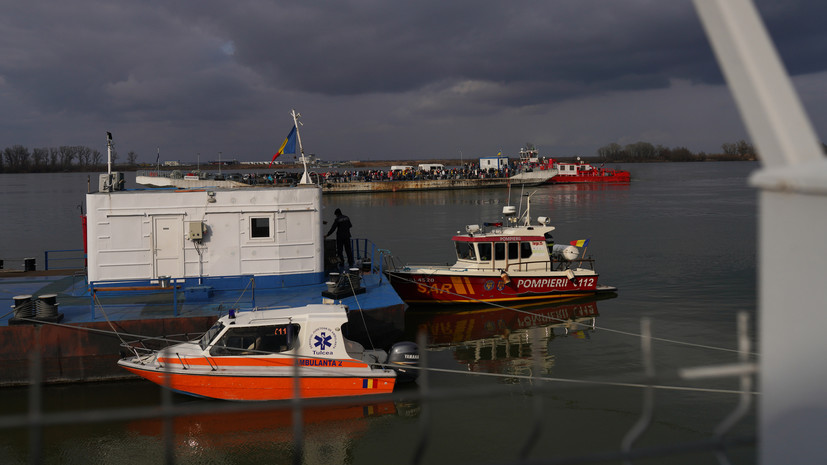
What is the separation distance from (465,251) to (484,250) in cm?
75

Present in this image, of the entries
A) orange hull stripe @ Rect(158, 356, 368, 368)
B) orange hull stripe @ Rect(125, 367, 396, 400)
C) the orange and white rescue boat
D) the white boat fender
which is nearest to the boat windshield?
the orange and white rescue boat

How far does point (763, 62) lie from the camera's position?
7.75ft

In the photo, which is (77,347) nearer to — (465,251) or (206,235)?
(206,235)

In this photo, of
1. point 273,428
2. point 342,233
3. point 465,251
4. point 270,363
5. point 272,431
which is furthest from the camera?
point 465,251

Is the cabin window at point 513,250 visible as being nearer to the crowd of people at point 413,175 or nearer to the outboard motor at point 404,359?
the outboard motor at point 404,359

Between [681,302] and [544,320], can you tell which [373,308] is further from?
[681,302]

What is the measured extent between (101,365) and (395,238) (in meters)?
26.4

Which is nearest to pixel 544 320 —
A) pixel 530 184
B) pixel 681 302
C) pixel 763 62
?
pixel 681 302

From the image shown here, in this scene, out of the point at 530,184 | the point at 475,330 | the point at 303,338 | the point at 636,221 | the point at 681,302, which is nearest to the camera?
the point at 303,338

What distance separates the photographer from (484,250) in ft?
69.9

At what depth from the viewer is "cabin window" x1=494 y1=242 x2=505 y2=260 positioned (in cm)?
2120

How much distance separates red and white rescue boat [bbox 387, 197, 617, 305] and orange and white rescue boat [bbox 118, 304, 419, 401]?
8447 millimetres

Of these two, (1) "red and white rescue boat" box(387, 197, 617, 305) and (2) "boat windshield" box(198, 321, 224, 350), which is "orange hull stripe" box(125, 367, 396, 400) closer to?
(2) "boat windshield" box(198, 321, 224, 350)

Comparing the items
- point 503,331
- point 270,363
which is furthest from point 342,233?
point 270,363
